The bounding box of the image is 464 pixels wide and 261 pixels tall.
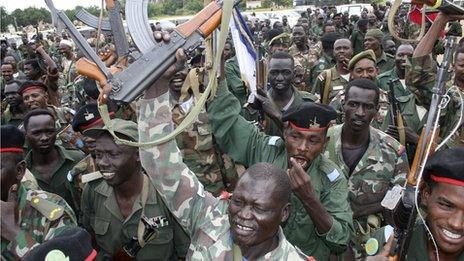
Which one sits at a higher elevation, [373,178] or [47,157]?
[47,157]

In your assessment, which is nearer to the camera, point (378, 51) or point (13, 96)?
point (13, 96)

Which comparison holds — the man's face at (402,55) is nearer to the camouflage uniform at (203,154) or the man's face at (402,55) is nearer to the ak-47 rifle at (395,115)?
the ak-47 rifle at (395,115)

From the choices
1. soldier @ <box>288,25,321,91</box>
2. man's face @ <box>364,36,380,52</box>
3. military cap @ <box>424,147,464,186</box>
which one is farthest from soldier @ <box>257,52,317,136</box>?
soldier @ <box>288,25,321,91</box>

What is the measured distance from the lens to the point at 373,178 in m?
3.82

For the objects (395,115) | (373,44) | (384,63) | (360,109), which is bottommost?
(384,63)

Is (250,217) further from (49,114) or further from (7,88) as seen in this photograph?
(7,88)

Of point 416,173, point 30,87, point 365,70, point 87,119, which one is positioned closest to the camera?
point 416,173

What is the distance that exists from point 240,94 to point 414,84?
295 cm

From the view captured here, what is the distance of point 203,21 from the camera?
91.3 inches

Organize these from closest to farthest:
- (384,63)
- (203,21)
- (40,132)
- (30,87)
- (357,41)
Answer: (203,21) < (40,132) < (30,87) < (384,63) < (357,41)

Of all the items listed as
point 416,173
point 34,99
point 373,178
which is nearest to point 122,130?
point 416,173

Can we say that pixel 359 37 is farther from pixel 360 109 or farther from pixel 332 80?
pixel 360 109

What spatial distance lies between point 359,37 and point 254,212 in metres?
10.5

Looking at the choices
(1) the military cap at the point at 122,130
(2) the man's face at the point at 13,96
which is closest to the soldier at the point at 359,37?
(2) the man's face at the point at 13,96
